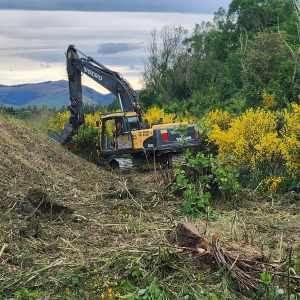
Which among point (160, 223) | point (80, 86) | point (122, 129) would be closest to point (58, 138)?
point (80, 86)

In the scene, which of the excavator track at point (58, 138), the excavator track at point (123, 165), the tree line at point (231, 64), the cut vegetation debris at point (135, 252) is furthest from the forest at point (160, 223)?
the tree line at point (231, 64)

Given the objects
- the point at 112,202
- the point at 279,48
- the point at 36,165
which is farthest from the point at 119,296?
the point at 279,48

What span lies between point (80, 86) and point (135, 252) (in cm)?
1584

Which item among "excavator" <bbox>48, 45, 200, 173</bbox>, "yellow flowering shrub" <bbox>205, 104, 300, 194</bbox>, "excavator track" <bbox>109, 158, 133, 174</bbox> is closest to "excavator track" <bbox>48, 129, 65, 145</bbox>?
"excavator" <bbox>48, 45, 200, 173</bbox>

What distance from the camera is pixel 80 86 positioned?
20.2 m

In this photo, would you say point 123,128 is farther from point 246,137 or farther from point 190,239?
point 190,239

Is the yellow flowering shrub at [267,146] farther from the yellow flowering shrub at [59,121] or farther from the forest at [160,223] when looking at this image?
the yellow flowering shrub at [59,121]

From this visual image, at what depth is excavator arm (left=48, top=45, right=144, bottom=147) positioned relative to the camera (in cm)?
1808

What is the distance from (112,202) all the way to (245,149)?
4.75 metres

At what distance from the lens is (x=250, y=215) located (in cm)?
824

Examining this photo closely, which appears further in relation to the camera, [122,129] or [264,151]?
[122,129]

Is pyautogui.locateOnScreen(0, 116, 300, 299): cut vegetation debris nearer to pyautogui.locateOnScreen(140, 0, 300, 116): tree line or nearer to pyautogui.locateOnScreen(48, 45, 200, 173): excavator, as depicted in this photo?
pyautogui.locateOnScreen(48, 45, 200, 173): excavator

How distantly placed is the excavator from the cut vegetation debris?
21.8 ft

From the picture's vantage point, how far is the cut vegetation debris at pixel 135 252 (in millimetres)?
4625
